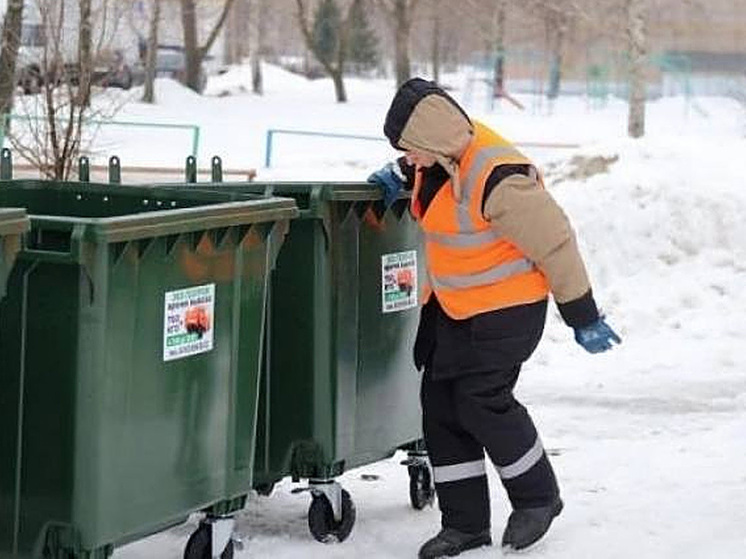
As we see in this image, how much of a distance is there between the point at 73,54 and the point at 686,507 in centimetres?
948

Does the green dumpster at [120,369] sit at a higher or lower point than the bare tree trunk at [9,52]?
lower

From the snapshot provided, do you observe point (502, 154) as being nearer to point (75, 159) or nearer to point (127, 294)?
point (127, 294)

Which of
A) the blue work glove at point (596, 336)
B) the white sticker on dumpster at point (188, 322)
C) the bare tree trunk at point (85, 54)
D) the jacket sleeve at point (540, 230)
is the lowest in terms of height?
the blue work glove at point (596, 336)

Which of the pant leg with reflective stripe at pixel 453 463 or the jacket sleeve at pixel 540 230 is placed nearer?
the jacket sleeve at pixel 540 230

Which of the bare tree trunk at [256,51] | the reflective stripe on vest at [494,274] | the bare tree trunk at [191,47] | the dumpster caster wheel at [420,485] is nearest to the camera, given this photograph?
the reflective stripe on vest at [494,274]

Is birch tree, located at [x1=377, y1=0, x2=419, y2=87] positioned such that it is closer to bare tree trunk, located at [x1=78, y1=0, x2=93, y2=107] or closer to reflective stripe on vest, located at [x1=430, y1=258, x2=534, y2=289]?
bare tree trunk, located at [x1=78, y1=0, x2=93, y2=107]

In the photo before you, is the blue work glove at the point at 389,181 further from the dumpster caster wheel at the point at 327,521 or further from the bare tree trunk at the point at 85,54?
the bare tree trunk at the point at 85,54

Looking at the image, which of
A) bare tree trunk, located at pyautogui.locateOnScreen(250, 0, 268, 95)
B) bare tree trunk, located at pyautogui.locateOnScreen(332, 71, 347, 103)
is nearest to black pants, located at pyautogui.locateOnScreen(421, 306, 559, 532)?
bare tree trunk, located at pyautogui.locateOnScreen(332, 71, 347, 103)

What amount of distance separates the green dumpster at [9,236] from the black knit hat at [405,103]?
4.80 ft

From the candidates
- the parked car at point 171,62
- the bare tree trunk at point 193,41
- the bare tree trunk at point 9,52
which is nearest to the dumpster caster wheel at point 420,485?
the bare tree trunk at point 9,52

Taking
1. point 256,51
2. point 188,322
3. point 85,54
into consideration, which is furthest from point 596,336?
point 256,51

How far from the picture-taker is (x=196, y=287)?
193 inches

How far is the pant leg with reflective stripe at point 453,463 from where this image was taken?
5504mm

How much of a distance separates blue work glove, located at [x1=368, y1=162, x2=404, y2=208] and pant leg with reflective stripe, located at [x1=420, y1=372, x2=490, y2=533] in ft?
2.28
